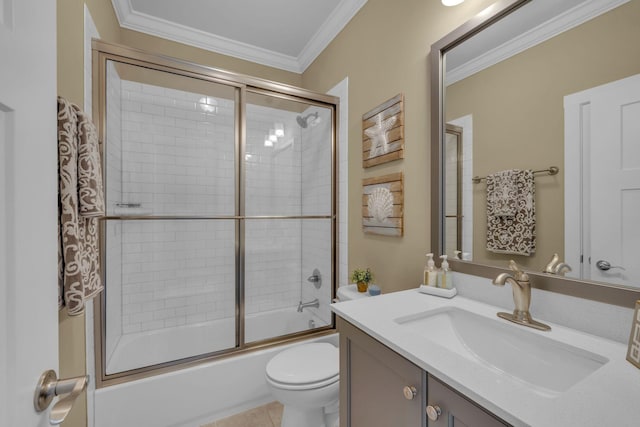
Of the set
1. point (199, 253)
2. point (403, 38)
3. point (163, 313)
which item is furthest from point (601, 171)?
point (163, 313)

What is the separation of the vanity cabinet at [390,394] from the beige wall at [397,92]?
0.65 metres

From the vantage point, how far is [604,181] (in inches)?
31.9

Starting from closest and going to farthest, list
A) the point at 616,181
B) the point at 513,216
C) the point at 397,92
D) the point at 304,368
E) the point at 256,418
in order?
1. the point at 616,181
2. the point at 513,216
3. the point at 304,368
4. the point at 397,92
5. the point at 256,418

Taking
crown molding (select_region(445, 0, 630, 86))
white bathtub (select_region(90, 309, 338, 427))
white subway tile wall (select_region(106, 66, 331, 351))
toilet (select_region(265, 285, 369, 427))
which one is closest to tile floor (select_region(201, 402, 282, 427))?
white bathtub (select_region(90, 309, 338, 427))

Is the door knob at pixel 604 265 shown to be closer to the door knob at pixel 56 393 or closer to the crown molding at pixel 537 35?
the crown molding at pixel 537 35

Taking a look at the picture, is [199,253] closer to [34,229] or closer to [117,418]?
[117,418]

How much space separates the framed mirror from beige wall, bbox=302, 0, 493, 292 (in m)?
0.12

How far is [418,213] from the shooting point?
145 cm

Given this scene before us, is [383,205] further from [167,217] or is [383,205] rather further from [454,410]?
[167,217]

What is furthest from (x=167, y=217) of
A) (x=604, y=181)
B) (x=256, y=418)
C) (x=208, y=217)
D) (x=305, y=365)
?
(x=604, y=181)

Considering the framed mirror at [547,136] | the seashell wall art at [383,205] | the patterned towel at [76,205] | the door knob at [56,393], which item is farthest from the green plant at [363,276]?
the door knob at [56,393]

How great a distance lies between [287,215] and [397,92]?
126cm

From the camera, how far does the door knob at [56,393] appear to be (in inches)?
18.2

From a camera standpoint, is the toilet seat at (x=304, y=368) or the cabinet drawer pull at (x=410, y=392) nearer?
the cabinet drawer pull at (x=410, y=392)
